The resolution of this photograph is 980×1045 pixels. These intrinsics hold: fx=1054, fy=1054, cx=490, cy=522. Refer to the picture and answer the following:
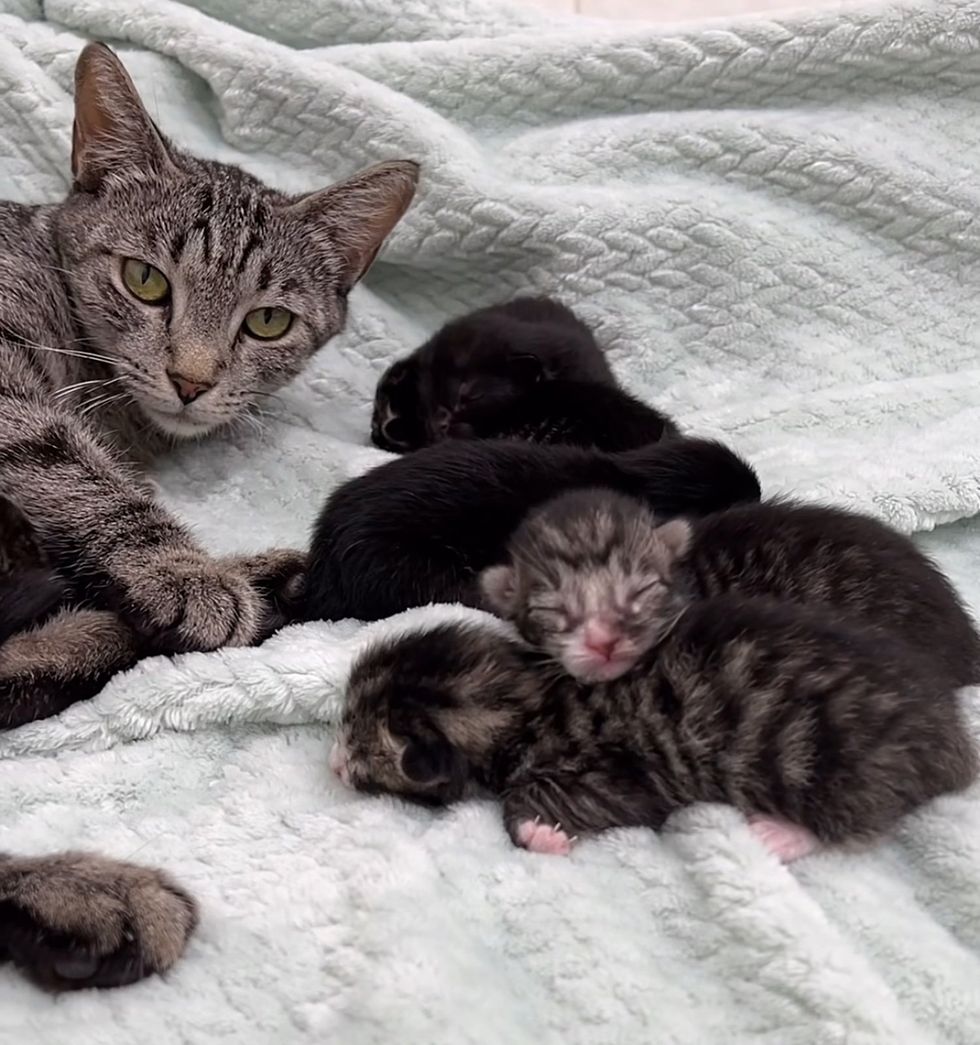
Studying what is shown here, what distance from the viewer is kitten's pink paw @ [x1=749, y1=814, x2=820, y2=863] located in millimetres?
1050

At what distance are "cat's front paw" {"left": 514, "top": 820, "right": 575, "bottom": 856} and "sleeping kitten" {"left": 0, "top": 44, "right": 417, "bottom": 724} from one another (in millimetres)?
495

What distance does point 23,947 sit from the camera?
922 millimetres

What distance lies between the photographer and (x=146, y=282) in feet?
5.66

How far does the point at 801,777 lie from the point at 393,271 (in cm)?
156

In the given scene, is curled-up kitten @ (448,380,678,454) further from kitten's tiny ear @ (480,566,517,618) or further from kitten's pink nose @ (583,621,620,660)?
kitten's pink nose @ (583,621,620,660)

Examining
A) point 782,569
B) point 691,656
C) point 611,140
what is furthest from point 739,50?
point 691,656

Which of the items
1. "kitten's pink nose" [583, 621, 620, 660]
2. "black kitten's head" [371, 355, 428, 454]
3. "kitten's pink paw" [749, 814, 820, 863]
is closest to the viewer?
"kitten's pink paw" [749, 814, 820, 863]

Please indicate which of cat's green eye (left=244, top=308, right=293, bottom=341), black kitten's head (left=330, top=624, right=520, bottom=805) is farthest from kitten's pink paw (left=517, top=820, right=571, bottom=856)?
cat's green eye (left=244, top=308, right=293, bottom=341)

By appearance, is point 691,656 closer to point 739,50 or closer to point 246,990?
point 246,990

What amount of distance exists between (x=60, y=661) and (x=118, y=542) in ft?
0.68

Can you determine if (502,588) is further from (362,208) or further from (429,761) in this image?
(362,208)

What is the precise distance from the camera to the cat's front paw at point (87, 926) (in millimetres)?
919

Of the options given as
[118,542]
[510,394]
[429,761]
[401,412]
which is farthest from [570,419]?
[429,761]

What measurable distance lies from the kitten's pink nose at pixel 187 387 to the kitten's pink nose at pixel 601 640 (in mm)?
834
